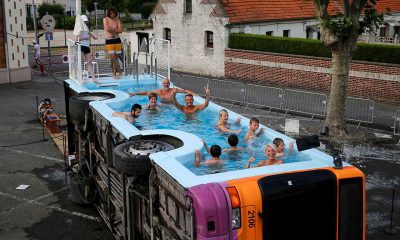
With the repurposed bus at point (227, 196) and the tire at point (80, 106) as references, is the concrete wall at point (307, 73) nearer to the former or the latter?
the tire at point (80, 106)

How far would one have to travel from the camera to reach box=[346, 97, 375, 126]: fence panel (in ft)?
63.7

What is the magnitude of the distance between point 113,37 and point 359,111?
1055cm

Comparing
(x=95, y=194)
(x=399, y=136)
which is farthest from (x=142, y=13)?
(x=95, y=194)

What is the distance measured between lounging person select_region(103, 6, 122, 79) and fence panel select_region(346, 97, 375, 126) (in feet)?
30.6

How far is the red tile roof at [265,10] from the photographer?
29.5 metres

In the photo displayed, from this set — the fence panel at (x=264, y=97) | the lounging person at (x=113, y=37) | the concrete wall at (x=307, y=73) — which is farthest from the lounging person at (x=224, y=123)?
the concrete wall at (x=307, y=73)

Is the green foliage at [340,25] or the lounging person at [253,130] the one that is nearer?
the lounging person at [253,130]

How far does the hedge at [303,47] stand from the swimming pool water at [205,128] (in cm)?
1294

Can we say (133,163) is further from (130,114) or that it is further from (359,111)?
(359,111)

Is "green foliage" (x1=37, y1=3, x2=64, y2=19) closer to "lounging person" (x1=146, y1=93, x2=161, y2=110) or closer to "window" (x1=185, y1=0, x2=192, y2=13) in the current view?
"window" (x1=185, y1=0, x2=192, y2=13)

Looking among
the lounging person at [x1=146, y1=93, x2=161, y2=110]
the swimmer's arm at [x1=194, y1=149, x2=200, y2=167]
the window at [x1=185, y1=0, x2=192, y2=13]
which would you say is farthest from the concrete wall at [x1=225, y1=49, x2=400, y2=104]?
the swimmer's arm at [x1=194, y1=149, x2=200, y2=167]

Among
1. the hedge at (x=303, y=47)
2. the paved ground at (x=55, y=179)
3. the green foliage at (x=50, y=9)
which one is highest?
the green foliage at (x=50, y=9)

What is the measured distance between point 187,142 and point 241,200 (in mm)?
2400

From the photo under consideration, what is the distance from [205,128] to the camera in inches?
417
